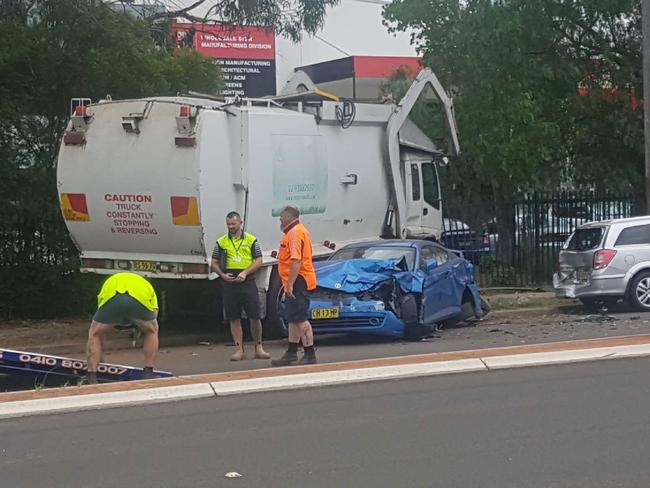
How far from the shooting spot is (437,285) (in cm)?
1345

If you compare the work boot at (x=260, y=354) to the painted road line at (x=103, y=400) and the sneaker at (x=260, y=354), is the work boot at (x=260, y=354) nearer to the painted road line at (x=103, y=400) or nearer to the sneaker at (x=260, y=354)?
the sneaker at (x=260, y=354)

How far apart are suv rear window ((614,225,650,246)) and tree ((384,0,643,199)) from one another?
5.01 metres

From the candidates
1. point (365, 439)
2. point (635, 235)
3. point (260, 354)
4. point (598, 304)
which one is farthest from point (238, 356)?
point (598, 304)

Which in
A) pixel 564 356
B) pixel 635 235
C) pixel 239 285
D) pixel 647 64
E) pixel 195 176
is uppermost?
pixel 647 64

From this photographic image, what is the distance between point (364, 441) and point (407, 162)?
984 centimetres

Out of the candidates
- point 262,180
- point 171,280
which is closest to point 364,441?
point 262,180

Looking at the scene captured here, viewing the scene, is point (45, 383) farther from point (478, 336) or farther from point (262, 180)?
point (478, 336)

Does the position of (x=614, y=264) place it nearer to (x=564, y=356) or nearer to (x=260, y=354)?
(x=564, y=356)

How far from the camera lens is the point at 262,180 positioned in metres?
12.9

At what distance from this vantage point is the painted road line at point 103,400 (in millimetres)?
7980

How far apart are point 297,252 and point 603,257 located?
7.37m

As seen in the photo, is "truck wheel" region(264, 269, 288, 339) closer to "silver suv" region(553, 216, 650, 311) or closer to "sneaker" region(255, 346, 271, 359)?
"sneaker" region(255, 346, 271, 359)

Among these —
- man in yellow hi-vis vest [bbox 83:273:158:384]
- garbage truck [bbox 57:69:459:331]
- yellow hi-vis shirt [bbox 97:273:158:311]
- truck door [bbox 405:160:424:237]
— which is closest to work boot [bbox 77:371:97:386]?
man in yellow hi-vis vest [bbox 83:273:158:384]

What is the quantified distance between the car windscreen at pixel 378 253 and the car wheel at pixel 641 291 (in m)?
4.48
